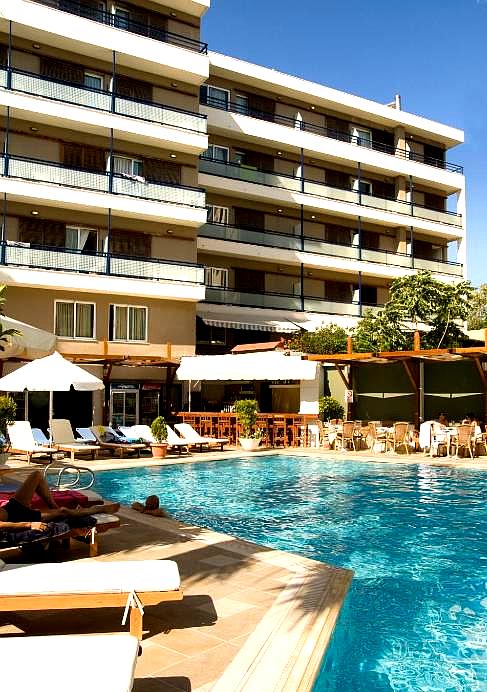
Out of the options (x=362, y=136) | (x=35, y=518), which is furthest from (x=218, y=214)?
(x=35, y=518)

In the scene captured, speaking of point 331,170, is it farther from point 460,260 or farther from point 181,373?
point 181,373

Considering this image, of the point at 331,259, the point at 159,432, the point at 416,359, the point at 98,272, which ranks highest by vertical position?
A: the point at 331,259

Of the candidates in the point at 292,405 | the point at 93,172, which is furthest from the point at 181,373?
the point at 93,172

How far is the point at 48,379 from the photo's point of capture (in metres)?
16.8

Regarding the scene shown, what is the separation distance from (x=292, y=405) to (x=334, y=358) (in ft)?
18.5

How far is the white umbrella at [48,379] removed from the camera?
54.7ft

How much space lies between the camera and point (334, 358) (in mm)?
24797

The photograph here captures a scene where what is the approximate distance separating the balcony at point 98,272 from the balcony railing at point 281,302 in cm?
273

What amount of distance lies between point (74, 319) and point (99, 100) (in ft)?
32.4

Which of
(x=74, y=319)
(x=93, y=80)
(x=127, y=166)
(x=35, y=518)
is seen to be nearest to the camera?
(x=35, y=518)

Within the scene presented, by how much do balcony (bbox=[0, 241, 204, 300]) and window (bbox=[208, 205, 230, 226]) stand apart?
4.98 meters

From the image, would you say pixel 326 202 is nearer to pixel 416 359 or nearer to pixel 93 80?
pixel 93 80

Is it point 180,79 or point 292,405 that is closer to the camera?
point 292,405

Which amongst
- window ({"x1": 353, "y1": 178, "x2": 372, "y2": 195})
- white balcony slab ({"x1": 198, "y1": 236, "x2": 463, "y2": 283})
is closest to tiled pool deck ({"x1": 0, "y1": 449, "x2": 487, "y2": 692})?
white balcony slab ({"x1": 198, "y1": 236, "x2": 463, "y2": 283})
